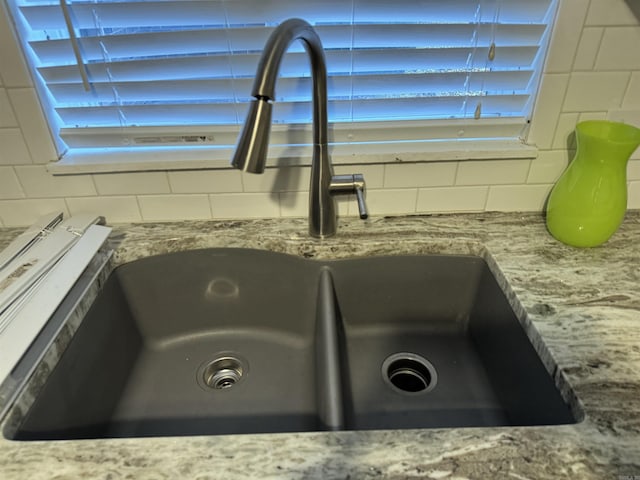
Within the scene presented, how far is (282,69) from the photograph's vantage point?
35.6 inches

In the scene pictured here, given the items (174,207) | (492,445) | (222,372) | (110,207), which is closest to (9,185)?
(110,207)

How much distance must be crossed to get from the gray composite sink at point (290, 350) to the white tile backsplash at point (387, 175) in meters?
0.14

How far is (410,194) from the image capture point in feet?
3.29

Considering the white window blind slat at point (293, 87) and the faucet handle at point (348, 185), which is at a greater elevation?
the white window blind slat at point (293, 87)

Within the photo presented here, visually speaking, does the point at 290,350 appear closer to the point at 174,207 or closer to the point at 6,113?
the point at 174,207

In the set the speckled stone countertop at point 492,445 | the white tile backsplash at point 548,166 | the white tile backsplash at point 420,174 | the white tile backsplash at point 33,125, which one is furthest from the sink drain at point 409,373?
the white tile backsplash at point 33,125

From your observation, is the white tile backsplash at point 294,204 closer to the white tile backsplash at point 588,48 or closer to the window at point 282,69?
the window at point 282,69

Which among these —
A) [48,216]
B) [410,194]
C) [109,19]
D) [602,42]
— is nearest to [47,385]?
[48,216]

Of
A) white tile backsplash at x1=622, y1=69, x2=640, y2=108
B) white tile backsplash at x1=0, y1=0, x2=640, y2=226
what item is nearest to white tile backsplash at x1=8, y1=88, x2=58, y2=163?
white tile backsplash at x1=0, y1=0, x2=640, y2=226

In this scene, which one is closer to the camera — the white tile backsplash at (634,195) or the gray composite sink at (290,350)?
the gray composite sink at (290,350)

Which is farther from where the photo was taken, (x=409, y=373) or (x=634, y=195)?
(x=634, y=195)

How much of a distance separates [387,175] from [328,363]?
45 centimetres

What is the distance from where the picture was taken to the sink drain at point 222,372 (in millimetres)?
889

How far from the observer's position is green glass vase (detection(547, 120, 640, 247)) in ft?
2.64
